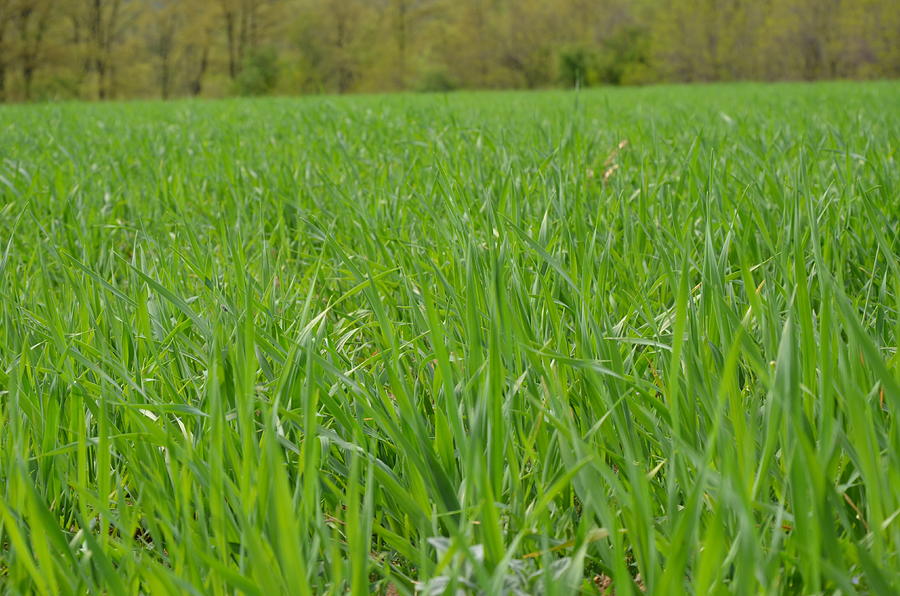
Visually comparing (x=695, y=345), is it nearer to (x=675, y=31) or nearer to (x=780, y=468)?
(x=780, y=468)

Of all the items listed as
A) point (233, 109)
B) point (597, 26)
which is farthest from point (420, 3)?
point (233, 109)

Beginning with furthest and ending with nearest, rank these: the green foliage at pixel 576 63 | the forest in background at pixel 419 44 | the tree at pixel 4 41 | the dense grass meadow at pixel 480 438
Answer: the green foliage at pixel 576 63 < the forest in background at pixel 419 44 < the tree at pixel 4 41 < the dense grass meadow at pixel 480 438

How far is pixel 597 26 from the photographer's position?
4856 centimetres

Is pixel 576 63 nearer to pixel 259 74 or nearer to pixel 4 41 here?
pixel 259 74

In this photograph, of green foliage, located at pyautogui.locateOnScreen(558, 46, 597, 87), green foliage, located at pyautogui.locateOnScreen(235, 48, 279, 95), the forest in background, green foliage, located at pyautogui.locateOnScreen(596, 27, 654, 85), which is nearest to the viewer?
green foliage, located at pyautogui.locateOnScreen(235, 48, 279, 95)

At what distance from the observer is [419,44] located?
53.5m

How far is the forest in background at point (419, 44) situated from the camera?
123 ft

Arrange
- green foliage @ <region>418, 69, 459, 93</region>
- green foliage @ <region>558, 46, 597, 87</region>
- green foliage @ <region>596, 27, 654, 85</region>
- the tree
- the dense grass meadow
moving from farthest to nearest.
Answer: green foliage @ <region>596, 27, 654, 85</region> → green foliage @ <region>558, 46, 597, 87</region> → green foliage @ <region>418, 69, 459, 93</region> → the tree → the dense grass meadow

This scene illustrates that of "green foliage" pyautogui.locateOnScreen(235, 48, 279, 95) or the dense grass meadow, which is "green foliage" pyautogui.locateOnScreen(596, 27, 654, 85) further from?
the dense grass meadow

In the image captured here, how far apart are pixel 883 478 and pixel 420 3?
194ft

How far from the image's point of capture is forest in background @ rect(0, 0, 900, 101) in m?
37.4

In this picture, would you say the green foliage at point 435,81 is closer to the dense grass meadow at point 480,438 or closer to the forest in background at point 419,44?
the forest in background at point 419,44

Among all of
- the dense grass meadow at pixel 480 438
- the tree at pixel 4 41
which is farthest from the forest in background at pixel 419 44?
the dense grass meadow at pixel 480 438

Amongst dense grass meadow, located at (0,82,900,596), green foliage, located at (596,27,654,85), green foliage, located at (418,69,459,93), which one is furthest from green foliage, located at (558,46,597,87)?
dense grass meadow, located at (0,82,900,596)
